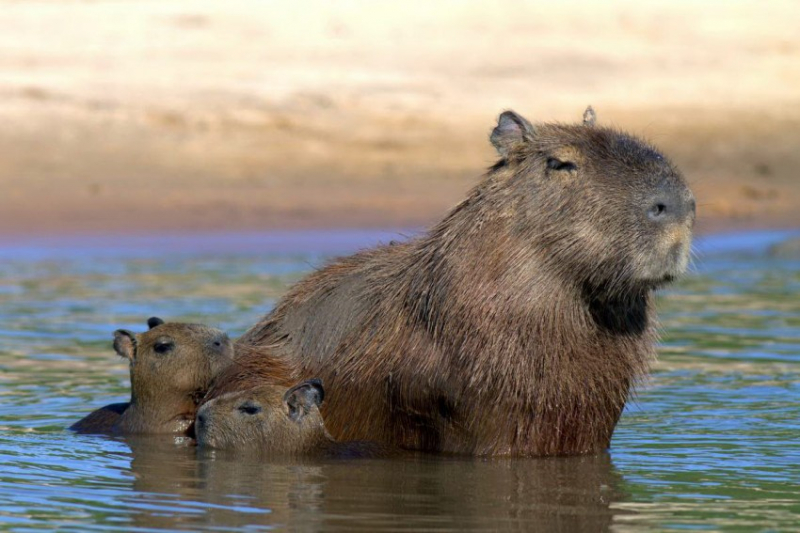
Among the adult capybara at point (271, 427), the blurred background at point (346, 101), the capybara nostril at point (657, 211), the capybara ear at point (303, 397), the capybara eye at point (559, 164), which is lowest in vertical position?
the adult capybara at point (271, 427)

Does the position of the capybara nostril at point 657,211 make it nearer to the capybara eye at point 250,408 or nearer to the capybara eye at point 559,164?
the capybara eye at point 559,164

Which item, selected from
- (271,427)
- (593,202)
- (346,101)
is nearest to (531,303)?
(593,202)

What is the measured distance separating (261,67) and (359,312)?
1704cm

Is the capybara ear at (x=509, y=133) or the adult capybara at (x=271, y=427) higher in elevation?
the capybara ear at (x=509, y=133)

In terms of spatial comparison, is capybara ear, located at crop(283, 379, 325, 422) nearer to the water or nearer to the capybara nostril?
the water

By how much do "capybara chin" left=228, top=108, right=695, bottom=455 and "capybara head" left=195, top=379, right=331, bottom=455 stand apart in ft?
0.98

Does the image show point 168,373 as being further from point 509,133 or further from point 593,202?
point 593,202

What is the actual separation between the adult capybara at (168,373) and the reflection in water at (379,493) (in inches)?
21.9

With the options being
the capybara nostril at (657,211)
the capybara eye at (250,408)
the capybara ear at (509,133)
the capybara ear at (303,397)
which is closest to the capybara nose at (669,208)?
the capybara nostril at (657,211)

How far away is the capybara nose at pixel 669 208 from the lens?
21.3ft

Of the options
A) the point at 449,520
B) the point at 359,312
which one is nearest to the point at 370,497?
the point at 449,520

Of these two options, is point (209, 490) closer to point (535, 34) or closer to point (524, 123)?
point (524, 123)

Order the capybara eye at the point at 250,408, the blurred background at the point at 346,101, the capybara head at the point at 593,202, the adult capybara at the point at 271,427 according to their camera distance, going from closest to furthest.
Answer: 1. the capybara head at the point at 593,202
2. the adult capybara at the point at 271,427
3. the capybara eye at the point at 250,408
4. the blurred background at the point at 346,101

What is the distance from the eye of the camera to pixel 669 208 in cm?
651
